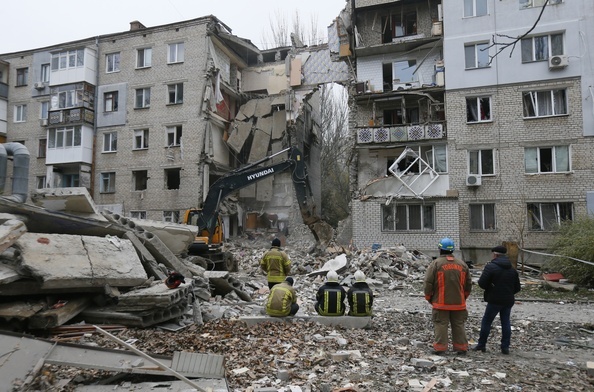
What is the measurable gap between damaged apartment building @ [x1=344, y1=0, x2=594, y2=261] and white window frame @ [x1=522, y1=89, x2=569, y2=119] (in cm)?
5

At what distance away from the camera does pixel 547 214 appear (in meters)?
19.2

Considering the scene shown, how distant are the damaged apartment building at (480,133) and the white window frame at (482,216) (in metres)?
0.05

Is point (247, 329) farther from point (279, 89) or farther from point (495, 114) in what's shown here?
point (279, 89)

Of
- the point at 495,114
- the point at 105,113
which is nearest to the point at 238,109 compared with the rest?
the point at 105,113

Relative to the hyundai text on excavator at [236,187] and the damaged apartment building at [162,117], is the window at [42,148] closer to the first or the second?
the damaged apartment building at [162,117]

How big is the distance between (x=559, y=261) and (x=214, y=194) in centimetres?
1220

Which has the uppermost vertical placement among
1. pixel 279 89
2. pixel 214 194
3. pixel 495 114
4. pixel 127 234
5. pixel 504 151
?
pixel 279 89

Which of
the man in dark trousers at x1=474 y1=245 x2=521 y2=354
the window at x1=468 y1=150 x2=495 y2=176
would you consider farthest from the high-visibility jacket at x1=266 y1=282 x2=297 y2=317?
the window at x1=468 y1=150 x2=495 y2=176

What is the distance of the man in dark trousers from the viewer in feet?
19.2

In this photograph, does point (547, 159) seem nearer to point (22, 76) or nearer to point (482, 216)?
point (482, 216)

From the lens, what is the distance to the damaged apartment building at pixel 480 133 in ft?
62.2

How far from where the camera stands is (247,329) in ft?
21.1

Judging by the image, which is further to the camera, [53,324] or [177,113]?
[177,113]

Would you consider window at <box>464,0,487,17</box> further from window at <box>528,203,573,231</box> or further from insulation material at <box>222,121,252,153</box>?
insulation material at <box>222,121,252,153</box>
